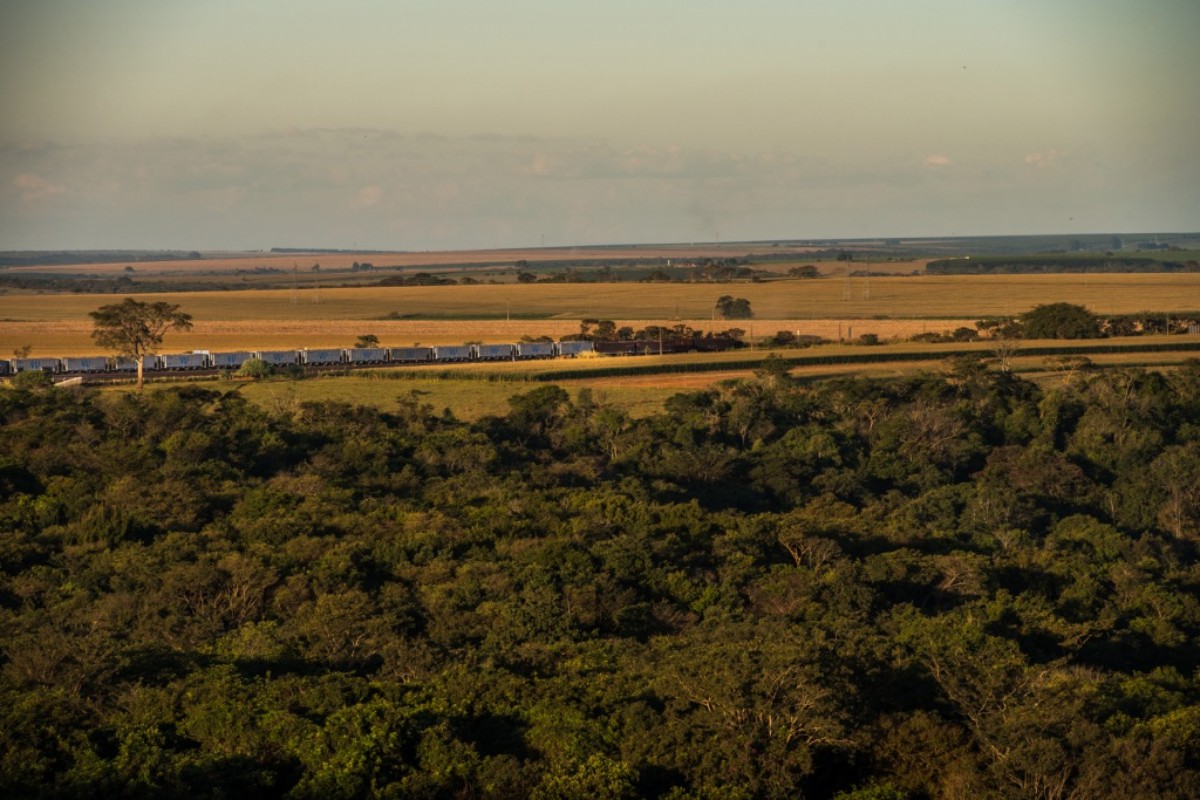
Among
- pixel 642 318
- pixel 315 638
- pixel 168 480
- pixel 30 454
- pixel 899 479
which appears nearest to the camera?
pixel 315 638

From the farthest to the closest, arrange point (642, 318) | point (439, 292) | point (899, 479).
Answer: point (439, 292) < point (642, 318) < point (899, 479)

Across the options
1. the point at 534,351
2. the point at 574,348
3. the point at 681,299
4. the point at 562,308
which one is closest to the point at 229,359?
the point at 534,351

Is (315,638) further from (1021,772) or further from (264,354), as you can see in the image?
(264,354)

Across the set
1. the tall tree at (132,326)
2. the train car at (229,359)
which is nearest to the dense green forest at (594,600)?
the tall tree at (132,326)

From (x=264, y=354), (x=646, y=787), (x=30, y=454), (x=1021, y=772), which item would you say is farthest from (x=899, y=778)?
(x=264, y=354)

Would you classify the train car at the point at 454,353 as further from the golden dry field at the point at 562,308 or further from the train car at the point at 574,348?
the golden dry field at the point at 562,308

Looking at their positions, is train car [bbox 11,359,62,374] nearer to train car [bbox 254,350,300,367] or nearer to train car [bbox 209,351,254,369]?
train car [bbox 209,351,254,369]
